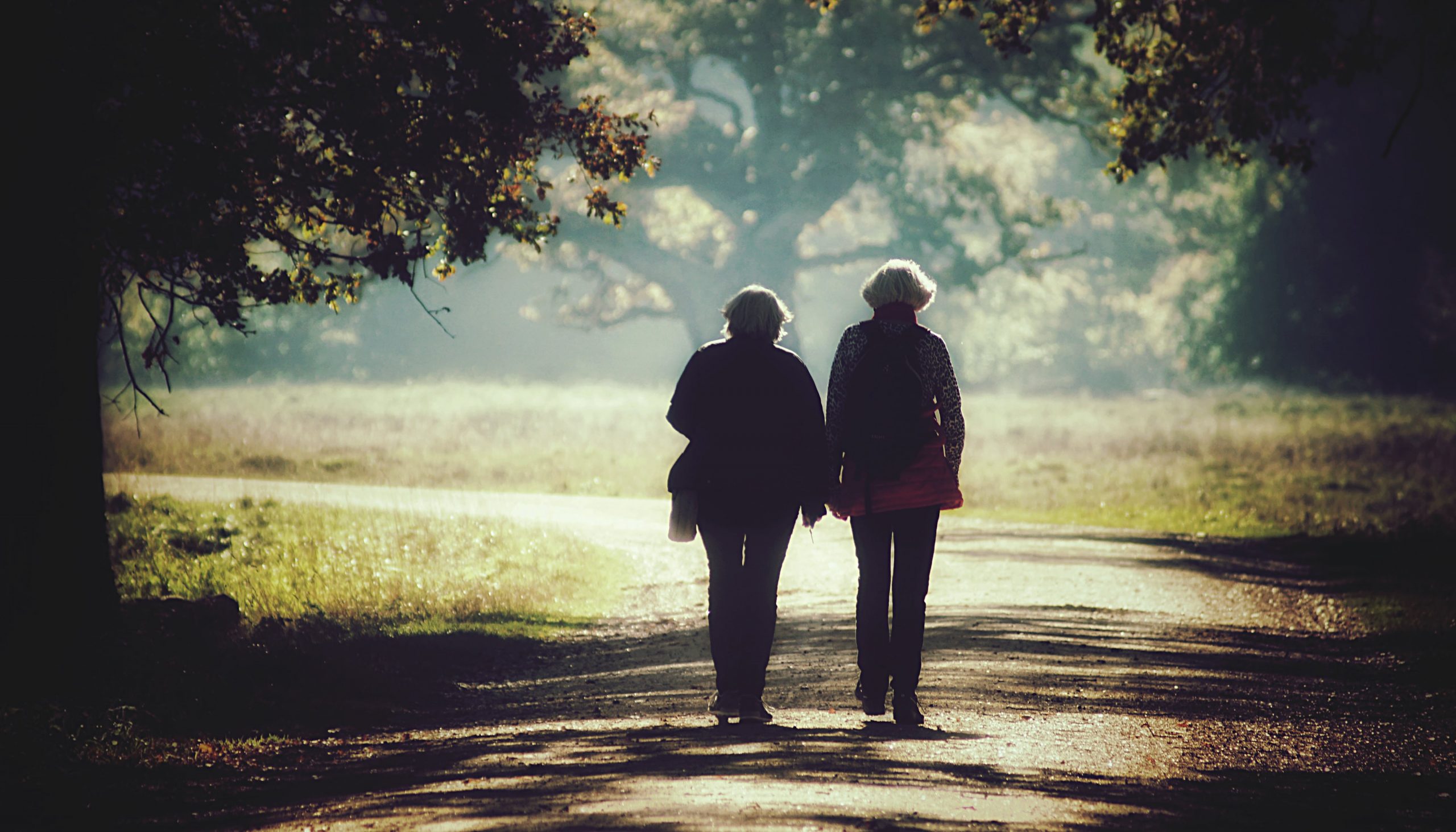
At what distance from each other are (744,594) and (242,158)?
13.7 feet

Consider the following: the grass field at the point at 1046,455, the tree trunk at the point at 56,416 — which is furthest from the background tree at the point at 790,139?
the tree trunk at the point at 56,416

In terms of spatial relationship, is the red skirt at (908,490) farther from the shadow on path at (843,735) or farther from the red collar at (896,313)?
the shadow on path at (843,735)

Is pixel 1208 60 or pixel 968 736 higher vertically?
pixel 1208 60

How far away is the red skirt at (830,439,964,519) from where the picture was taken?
6.07m

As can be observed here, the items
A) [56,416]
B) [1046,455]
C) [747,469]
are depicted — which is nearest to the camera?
[747,469]

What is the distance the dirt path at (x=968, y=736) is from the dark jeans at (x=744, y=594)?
0.28 metres

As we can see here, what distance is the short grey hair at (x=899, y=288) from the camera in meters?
6.26

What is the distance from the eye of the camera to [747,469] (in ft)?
19.8

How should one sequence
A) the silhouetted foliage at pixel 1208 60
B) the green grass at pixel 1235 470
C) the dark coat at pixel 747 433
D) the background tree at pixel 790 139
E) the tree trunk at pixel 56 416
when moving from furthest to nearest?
the background tree at pixel 790 139, the green grass at pixel 1235 470, the silhouetted foliage at pixel 1208 60, the tree trunk at pixel 56 416, the dark coat at pixel 747 433

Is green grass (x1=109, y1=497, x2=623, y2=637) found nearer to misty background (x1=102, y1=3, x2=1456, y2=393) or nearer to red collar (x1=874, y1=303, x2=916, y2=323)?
red collar (x1=874, y1=303, x2=916, y2=323)

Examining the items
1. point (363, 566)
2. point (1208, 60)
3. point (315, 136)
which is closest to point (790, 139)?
point (1208, 60)

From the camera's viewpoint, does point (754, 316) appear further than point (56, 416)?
No

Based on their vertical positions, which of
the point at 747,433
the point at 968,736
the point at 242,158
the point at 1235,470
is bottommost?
the point at 968,736

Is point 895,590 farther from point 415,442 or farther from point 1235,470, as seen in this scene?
point 415,442
